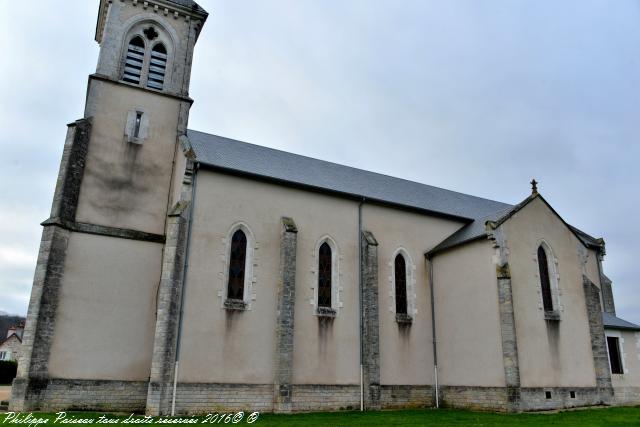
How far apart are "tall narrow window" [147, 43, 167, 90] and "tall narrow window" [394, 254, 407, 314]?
40.2 feet

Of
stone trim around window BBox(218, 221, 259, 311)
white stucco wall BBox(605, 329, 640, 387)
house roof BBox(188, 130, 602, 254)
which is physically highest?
house roof BBox(188, 130, 602, 254)

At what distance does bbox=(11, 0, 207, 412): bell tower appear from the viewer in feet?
47.8

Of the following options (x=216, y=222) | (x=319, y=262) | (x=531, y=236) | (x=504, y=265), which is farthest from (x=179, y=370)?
(x=531, y=236)

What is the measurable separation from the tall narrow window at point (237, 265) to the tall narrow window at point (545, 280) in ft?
36.8

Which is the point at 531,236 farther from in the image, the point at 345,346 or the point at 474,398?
the point at 345,346

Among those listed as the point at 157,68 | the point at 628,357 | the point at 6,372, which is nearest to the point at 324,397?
the point at 628,357

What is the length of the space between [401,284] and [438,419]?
6649 mm

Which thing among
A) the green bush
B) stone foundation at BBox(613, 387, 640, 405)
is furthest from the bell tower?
the green bush

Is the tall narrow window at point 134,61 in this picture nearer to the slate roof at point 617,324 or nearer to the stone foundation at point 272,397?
the stone foundation at point 272,397

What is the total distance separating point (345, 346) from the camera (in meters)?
17.2

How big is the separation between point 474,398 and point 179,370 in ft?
33.4

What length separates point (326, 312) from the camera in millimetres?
17203

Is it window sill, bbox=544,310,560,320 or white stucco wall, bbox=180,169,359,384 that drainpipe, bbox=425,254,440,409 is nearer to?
white stucco wall, bbox=180,169,359,384

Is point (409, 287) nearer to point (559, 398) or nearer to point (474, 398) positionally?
point (474, 398)
